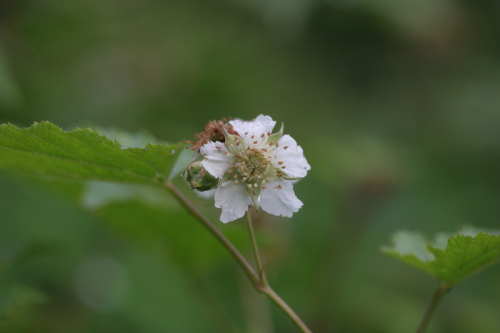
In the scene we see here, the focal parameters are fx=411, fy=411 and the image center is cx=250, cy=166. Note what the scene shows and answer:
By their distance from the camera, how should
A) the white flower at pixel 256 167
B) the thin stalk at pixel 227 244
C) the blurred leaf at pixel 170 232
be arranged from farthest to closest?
the blurred leaf at pixel 170 232 < the white flower at pixel 256 167 < the thin stalk at pixel 227 244

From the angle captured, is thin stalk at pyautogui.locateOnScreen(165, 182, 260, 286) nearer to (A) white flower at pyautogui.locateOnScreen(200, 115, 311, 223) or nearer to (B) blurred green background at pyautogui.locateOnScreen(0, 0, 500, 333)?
(A) white flower at pyautogui.locateOnScreen(200, 115, 311, 223)

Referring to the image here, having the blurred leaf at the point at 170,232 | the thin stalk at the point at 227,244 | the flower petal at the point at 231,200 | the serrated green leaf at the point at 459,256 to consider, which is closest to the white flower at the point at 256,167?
the flower petal at the point at 231,200

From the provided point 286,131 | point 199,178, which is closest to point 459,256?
point 199,178

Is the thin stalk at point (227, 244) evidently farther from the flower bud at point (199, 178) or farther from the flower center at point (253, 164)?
the flower center at point (253, 164)

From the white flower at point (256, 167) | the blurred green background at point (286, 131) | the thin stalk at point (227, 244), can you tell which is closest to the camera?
the thin stalk at point (227, 244)

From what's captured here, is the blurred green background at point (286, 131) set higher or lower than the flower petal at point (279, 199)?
higher

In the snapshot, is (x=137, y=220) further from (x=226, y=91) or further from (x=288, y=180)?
(x=226, y=91)

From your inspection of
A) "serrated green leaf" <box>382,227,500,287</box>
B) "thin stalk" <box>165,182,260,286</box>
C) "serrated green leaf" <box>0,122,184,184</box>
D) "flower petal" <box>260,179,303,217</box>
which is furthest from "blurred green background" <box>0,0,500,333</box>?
"serrated green leaf" <box>382,227,500,287</box>
